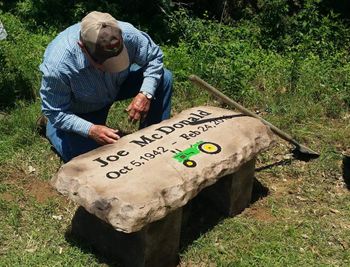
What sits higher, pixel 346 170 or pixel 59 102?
pixel 59 102

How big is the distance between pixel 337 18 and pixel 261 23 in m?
1.21

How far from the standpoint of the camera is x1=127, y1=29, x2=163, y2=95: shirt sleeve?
13.1ft

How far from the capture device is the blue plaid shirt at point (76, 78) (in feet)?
11.9

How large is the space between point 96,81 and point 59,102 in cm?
30

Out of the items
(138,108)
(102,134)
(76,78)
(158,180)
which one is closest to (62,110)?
(76,78)

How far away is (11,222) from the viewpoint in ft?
12.8

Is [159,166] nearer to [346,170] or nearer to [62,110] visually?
[62,110]

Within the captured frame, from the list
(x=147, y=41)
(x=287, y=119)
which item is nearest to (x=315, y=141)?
(x=287, y=119)

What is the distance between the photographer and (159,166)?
3.39m

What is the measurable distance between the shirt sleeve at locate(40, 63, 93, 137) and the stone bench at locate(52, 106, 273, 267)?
10.3 inches

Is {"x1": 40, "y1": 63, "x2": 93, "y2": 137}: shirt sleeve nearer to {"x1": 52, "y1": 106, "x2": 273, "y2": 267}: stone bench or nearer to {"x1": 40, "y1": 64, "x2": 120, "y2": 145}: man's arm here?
{"x1": 40, "y1": 64, "x2": 120, "y2": 145}: man's arm

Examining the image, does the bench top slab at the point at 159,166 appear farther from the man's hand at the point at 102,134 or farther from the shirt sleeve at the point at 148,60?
the shirt sleeve at the point at 148,60

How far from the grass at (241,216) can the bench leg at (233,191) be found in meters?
0.08

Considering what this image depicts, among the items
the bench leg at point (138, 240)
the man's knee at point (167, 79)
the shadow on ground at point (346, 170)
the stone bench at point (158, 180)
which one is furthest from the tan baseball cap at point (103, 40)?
the shadow on ground at point (346, 170)
